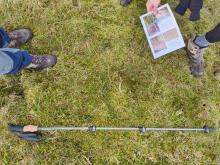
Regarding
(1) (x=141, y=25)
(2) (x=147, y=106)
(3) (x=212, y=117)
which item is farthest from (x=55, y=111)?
(3) (x=212, y=117)

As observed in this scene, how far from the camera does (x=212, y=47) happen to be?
492cm

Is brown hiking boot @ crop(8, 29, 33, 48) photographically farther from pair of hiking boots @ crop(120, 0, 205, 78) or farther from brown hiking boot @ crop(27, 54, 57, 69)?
pair of hiking boots @ crop(120, 0, 205, 78)

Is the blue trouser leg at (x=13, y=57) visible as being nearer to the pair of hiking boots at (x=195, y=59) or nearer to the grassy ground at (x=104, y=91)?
the grassy ground at (x=104, y=91)

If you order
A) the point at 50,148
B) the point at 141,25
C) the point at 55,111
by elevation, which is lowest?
the point at 50,148

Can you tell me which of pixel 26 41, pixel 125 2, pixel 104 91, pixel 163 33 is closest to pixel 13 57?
pixel 26 41

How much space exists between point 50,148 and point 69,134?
26cm

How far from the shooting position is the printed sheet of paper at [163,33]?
4.71m

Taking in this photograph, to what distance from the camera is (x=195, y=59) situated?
15.3 feet

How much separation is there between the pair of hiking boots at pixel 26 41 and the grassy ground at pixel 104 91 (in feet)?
0.34

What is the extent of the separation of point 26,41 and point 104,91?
1129 millimetres

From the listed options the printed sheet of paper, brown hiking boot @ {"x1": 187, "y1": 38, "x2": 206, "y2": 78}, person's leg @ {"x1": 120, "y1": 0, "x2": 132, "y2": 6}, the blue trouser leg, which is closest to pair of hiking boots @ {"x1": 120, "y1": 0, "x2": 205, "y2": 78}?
brown hiking boot @ {"x1": 187, "y1": 38, "x2": 206, "y2": 78}

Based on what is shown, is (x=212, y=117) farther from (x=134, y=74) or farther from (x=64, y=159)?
(x=64, y=159)

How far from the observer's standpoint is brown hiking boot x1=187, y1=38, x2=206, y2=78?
4609 mm

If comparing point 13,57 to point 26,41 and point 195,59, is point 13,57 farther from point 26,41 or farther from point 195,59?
point 195,59
